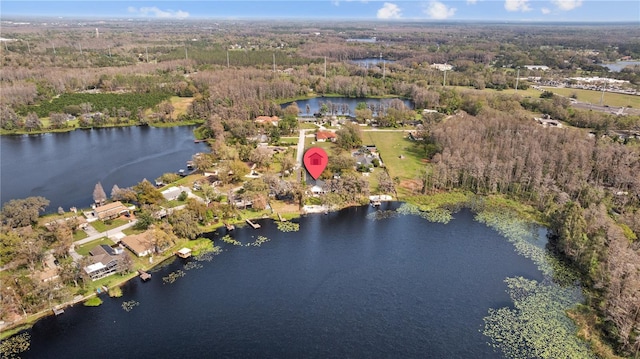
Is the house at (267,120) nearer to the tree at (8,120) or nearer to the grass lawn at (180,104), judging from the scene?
the grass lawn at (180,104)

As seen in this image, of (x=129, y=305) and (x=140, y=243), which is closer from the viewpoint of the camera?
(x=129, y=305)

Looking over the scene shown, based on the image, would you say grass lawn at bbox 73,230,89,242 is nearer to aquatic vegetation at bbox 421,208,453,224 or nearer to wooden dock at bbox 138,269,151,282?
wooden dock at bbox 138,269,151,282

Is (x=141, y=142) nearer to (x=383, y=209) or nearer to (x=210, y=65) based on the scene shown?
(x=383, y=209)

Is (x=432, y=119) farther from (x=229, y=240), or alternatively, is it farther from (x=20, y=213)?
(x=20, y=213)

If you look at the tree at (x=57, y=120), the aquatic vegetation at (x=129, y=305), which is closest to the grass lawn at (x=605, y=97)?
the aquatic vegetation at (x=129, y=305)

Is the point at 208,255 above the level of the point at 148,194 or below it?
below

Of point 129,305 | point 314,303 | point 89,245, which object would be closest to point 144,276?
point 129,305

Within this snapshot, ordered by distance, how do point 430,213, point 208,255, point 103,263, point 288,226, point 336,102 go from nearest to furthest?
point 103,263 < point 208,255 < point 288,226 < point 430,213 < point 336,102

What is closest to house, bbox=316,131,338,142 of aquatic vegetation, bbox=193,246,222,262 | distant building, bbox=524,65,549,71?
aquatic vegetation, bbox=193,246,222,262
